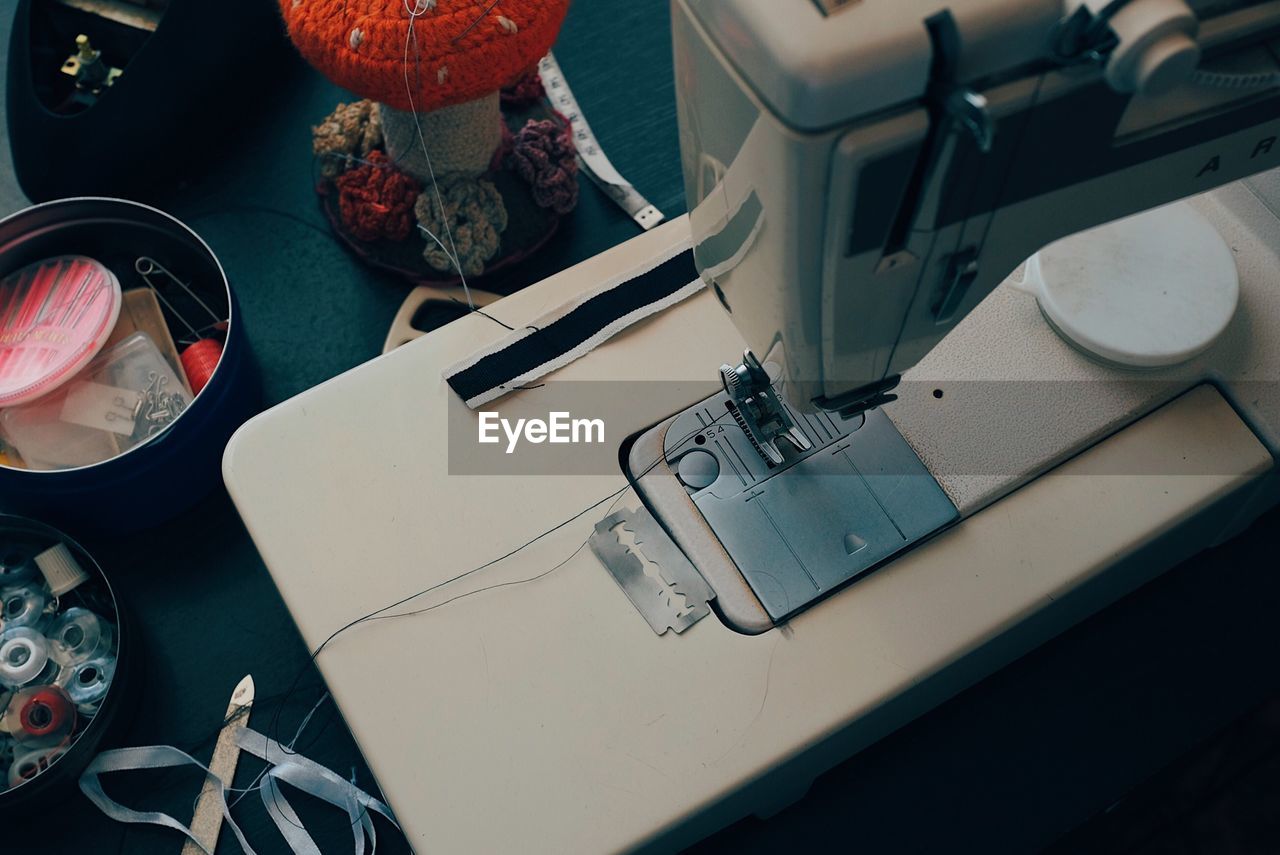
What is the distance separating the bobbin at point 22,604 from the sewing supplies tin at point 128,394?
79mm

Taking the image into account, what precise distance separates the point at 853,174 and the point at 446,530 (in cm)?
47

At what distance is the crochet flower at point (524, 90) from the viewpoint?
145cm

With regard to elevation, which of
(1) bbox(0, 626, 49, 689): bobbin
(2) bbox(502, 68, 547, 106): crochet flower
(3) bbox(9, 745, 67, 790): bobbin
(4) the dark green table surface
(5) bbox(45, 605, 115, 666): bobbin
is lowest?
(4) the dark green table surface

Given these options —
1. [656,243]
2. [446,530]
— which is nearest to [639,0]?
[656,243]

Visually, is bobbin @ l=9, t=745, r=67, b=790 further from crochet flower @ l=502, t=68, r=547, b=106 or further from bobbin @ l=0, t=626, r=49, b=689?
crochet flower @ l=502, t=68, r=547, b=106

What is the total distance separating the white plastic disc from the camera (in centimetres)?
90

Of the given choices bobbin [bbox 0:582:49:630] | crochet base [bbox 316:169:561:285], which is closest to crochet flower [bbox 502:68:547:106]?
crochet base [bbox 316:169:561:285]

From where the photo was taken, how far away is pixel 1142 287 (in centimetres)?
92

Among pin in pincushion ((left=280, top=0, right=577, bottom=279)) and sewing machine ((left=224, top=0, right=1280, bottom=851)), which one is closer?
sewing machine ((left=224, top=0, right=1280, bottom=851))

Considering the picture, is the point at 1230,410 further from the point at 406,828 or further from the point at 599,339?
the point at 406,828

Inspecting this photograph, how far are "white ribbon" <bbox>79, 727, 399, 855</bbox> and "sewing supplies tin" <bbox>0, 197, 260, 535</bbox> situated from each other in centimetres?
26

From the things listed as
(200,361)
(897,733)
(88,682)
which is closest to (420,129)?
(200,361)

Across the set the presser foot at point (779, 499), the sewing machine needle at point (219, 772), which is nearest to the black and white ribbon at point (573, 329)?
the presser foot at point (779, 499)

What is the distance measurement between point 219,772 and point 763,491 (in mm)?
667
